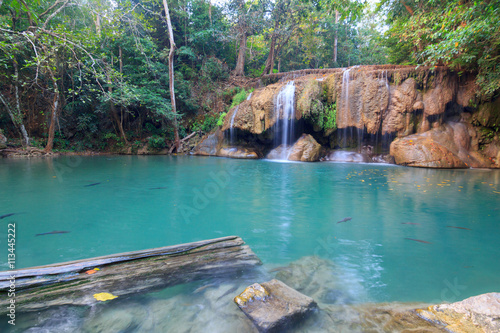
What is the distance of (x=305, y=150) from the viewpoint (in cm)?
1326

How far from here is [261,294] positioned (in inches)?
68.6

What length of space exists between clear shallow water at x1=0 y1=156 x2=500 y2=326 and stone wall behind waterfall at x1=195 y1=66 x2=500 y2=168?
547 cm

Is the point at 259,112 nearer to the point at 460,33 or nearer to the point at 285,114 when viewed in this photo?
the point at 285,114

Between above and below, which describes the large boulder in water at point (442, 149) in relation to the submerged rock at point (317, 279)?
above

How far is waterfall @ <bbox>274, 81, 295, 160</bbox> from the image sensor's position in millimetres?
13695

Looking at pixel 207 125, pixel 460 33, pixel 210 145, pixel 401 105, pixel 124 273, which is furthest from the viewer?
pixel 207 125

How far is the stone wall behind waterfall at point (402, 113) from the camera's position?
10.9 m

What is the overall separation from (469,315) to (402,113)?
12785mm

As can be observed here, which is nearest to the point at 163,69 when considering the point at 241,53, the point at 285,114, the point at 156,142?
the point at 156,142

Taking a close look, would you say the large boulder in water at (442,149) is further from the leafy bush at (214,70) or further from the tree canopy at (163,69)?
the leafy bush at (214,70)

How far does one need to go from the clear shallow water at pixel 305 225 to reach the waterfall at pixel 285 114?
321 inches

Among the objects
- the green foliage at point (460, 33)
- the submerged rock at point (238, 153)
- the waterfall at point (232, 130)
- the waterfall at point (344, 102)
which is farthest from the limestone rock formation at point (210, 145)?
the green foliage at point (460, 33)

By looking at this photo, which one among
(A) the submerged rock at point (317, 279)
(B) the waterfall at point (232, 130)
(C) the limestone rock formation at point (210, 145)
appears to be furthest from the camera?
(C) the limestone rock formation at point (210, 145)

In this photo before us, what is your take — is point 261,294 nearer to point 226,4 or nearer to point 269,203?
point 269,203
